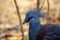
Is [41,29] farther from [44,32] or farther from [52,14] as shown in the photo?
[52,14]

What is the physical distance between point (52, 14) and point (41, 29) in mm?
1934

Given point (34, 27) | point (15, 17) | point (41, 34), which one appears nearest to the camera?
point (41, 34)

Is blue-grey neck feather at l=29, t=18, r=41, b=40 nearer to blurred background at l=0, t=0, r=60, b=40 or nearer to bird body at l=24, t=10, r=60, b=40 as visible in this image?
bird body at l=24, t=10, r=60, b=40

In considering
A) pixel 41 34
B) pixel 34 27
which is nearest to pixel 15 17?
pixel 34 27

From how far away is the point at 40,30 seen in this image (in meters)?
3.63

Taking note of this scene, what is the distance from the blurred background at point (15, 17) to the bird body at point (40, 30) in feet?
2.58

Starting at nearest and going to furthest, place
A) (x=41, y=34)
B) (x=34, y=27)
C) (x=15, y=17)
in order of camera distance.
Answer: (x=41, y=34) < (x=34, y=27) < (x=15, y=17)

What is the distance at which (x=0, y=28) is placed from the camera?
5.04 m

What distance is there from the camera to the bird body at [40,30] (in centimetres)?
349

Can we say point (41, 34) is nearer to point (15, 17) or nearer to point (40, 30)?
point (40, 30)

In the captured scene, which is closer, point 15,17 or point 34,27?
point 34,27

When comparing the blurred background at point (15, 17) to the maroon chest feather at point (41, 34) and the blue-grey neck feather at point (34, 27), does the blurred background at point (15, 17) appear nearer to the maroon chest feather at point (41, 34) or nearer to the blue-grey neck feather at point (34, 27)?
the blue-grey neck feather at point (34, 27)

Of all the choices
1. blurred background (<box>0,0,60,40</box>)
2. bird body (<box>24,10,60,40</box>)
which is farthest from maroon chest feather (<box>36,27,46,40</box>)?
blurred background (<box>0,0,60,40</box>)

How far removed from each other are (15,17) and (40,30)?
1861 mm
